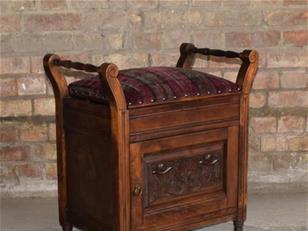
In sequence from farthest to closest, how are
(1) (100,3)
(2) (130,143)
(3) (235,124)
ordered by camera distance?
1. (1) (100,3)
2. (3) (235,124)
3. (2) (130,143)

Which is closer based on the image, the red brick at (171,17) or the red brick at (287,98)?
the red brick at (171,17)

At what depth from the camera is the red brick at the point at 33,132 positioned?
2.95 meters

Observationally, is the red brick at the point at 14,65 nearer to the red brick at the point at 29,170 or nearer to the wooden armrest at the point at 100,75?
the red brick at the point at 29,170

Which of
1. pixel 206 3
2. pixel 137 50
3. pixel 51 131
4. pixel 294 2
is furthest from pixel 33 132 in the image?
pixel 294 2

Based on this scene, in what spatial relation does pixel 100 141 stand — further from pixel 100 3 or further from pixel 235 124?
pixel 100 3

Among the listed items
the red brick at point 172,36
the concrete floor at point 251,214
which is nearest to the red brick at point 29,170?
the concrete floor at point 251,214

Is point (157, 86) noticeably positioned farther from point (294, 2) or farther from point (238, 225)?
point (294, 2)

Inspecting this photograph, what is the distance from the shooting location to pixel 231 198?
8.03 feet

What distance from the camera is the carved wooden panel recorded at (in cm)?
220

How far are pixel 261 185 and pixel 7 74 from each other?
1.33 metres

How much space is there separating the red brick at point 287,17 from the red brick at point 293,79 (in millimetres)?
236

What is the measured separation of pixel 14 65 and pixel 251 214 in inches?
49.9

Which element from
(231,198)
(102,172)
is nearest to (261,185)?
(231,198)

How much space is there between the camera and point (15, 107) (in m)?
2.93
